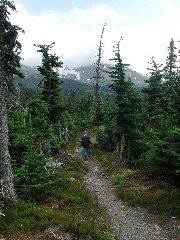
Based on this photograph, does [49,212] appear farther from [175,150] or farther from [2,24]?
[2,24]

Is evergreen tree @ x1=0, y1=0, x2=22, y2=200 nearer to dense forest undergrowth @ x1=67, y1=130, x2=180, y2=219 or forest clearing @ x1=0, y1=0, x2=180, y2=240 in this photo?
forest clearing @ x1=0, y1=0, x2=180, y2=240

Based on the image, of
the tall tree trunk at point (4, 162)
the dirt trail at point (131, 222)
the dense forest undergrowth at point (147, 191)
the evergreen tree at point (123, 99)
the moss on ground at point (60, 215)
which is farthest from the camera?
the evergreen tree at point (123, 99)

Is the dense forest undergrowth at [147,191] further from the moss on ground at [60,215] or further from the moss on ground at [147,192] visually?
the moss on ground at [60,215]

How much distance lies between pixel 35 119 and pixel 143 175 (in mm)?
8379

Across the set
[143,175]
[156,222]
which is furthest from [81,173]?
[156,222]

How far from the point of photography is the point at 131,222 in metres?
15.1

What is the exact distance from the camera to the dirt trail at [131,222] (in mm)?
13672

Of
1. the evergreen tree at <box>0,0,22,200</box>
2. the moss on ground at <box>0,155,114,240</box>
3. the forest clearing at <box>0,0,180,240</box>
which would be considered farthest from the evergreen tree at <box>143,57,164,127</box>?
the evergreen tree at <box>0,0,22,200</box>

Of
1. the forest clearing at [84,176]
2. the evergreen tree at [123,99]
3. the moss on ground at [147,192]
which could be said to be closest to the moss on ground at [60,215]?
the forest clearing at [84,176]

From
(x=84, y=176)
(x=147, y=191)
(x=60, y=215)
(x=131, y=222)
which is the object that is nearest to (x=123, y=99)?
(x=84, y=176)

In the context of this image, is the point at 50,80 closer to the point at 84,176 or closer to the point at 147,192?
the point at 84,176

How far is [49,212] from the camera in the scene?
13859 mm

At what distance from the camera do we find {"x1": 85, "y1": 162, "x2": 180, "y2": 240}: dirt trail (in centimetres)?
1367

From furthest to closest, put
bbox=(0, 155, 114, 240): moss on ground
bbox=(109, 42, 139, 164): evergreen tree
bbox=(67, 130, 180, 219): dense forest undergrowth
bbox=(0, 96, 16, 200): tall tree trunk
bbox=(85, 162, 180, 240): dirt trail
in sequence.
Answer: bbox=(109, 42, 139, 164): evergreen tree → bbox=(67, 130, 180, 219): dense forest undergrowth → bbox=(85, 162, 180, 240): dirt trail → bbox=(0, 96, 16, 200): tall tree trunk → bbox=(0, 155, 114, 240): moss on ground
